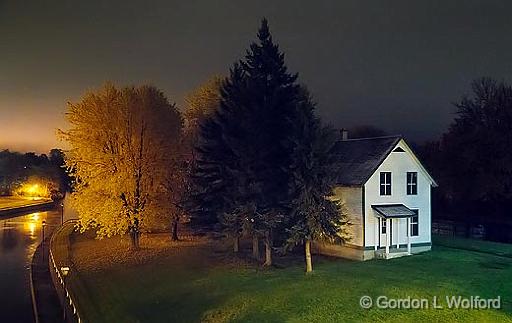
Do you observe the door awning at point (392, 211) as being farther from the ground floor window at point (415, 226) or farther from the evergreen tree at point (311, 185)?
the evergreen tree at point (311, 185)

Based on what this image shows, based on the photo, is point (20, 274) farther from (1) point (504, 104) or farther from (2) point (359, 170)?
(1) point (504, 104)

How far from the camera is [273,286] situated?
18.7 meters

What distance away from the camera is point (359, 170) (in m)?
25.3

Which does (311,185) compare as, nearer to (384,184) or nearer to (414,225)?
(384,184)

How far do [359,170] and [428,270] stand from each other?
634 centimetres

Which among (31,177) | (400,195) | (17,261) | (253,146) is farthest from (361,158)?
(31,177)

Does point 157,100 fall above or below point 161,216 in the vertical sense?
above

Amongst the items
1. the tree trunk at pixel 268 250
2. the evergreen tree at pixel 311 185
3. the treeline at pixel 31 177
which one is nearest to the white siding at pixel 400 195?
the evergreen tree at pixel 311 185

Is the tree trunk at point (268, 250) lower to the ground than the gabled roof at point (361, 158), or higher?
lower

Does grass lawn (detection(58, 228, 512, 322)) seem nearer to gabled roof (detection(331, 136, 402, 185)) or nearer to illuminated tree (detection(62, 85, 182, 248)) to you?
illuminated tree (detection(62, 85, 182, 248))

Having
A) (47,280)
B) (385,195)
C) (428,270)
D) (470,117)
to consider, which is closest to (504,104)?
(470,117)

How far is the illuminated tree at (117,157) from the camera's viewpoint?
90.0 feet

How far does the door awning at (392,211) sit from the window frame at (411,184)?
0.94 metres

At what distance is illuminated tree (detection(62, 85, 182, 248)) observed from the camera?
1080 inches
